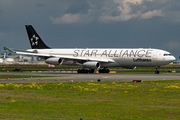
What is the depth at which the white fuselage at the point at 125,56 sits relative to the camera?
2277 inches

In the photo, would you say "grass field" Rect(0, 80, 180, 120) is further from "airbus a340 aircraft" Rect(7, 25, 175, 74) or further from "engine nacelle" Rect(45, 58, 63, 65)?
"engine nacelle" Rect(45, 58, 63, 65)

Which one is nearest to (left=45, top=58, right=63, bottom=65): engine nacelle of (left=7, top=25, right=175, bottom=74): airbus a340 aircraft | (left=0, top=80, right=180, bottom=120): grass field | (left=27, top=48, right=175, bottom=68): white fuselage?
(left=7, top=25, right=175, bottom=74): airbus a340 aircraft

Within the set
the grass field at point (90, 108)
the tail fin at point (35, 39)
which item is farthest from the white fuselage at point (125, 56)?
the grass field at point (90, 108)

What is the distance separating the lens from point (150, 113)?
49.0 ft

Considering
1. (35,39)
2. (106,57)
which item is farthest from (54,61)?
(35,39)

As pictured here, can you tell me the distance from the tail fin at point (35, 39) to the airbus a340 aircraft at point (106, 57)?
1.70 m

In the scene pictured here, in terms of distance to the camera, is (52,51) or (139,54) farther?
(52,51)

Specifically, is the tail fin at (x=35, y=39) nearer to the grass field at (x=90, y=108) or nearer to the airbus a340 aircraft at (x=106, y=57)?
the airbus a340 aircraft at (x=106, y=57)

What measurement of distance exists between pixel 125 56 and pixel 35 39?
2459cm

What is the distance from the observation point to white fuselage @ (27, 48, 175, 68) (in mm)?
57844

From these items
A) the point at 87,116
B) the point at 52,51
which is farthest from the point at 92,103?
the point at 52,51

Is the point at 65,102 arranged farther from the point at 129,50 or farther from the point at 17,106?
the point at 129,50

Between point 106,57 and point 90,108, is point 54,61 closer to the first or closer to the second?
point 106,57

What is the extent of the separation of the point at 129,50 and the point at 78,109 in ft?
149
